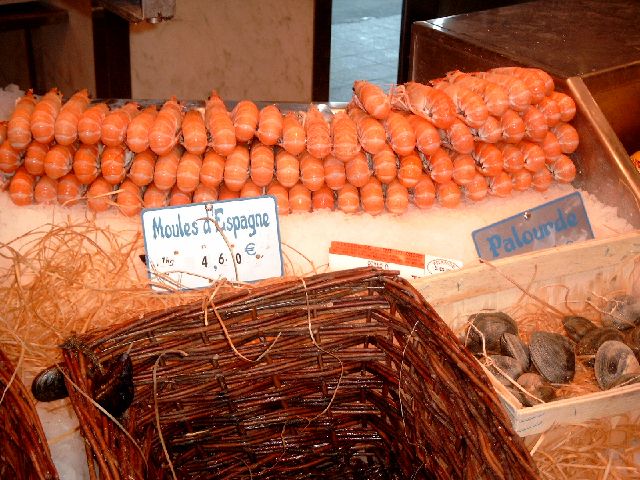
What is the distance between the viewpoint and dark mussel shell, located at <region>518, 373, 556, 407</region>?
1285mm

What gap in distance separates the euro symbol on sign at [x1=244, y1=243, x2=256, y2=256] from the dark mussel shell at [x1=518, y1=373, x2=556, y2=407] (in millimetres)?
595

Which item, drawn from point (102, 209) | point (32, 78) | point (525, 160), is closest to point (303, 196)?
point (102, 209)

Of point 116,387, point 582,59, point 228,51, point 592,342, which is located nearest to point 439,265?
point 592,342

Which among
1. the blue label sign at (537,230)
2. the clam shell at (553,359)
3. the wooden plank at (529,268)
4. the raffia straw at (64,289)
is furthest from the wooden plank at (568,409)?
the raffia straw at (64,289)

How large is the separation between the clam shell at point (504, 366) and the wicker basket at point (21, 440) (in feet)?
2.65

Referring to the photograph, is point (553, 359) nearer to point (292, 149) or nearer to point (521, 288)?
point (521, 288)

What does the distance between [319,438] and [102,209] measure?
0.72m

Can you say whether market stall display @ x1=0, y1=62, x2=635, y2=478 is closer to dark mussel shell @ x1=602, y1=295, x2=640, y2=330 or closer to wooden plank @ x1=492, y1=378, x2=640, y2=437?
dark mussel shell @ x1=602, y1=295, x2=640, y2=330

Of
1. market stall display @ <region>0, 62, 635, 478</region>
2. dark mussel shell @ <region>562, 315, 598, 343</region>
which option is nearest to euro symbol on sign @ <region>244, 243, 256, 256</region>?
market stall display @ <region>0, 62, 635, 478</region>

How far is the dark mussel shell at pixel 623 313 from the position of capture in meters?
1.54

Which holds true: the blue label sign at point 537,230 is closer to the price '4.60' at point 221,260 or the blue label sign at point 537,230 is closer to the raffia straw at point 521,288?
the raffia straw at point 521,288

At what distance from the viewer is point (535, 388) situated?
1.34 metres

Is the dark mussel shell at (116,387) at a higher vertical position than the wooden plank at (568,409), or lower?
higher

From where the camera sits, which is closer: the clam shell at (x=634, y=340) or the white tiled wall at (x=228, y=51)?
the clam shell at (x=634, y=340)
